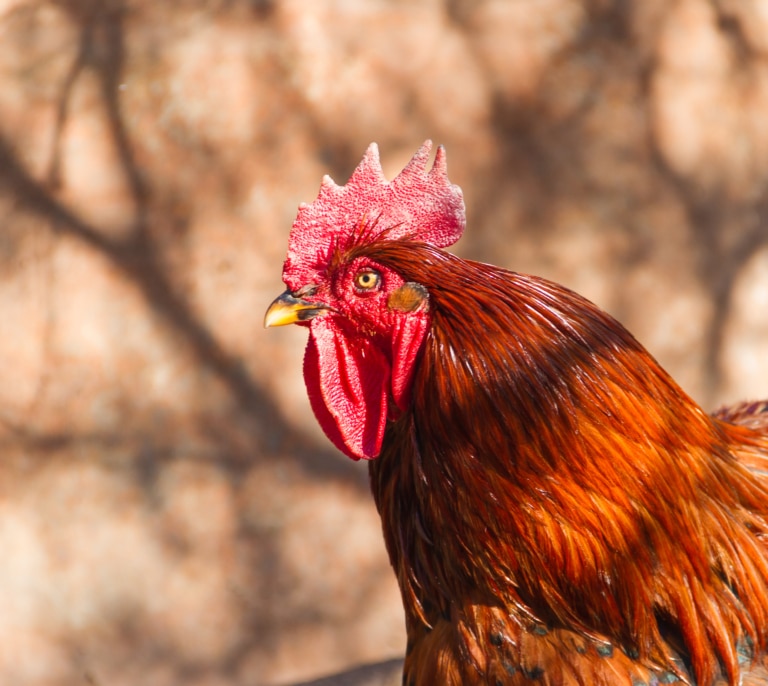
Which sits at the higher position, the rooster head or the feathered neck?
the rooster head

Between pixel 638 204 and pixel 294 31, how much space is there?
62.1 inches

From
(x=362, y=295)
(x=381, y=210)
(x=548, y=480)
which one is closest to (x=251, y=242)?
(x=381, y=210)

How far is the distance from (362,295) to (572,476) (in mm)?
618

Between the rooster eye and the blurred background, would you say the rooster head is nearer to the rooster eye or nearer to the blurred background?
the rooster eye

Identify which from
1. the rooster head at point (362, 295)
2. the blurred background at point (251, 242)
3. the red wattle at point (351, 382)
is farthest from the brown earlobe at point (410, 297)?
the blurred background at point (251, 242)

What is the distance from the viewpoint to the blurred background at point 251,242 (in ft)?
10.7

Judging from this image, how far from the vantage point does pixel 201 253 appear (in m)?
3.31

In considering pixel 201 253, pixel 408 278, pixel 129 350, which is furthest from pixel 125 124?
pixel 408 278

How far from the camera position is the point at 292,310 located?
189cm

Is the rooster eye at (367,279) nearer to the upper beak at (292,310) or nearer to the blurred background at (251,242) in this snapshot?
the upper beak at (292,310)

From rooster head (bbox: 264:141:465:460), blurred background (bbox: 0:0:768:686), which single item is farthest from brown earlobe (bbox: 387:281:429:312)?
blurred background (bbox: 0:0:768:686)

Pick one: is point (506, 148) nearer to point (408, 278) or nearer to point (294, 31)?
point (294, 31)

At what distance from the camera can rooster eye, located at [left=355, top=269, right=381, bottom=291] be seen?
1836 millimetres

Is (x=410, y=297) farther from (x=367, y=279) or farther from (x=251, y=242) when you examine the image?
(x=251, y=242)
